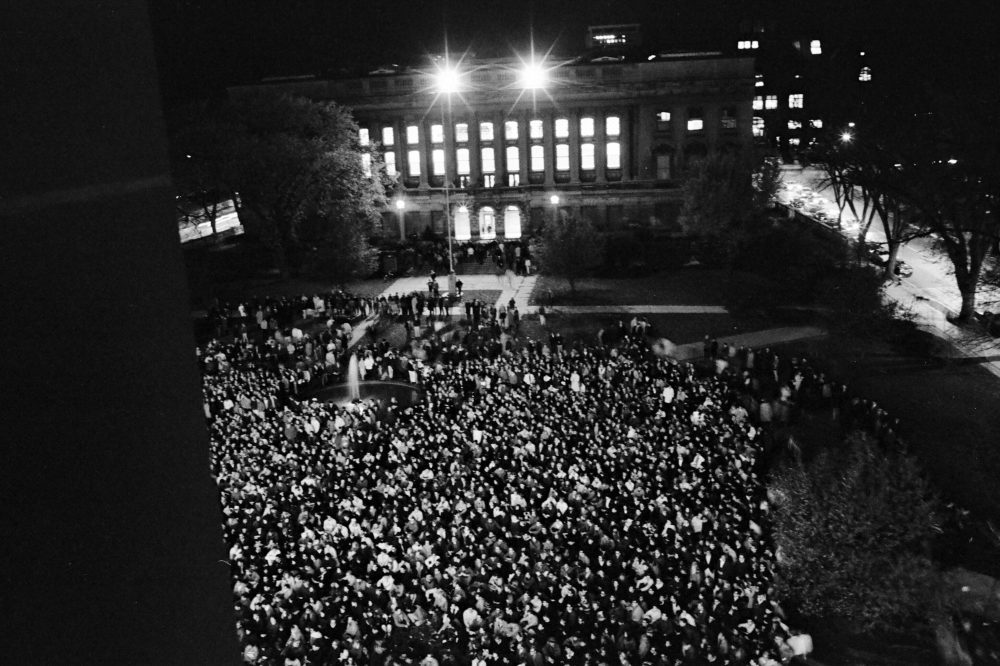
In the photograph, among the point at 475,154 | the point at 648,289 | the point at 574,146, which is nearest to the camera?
the point at 648,289

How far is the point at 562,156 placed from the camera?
202ft

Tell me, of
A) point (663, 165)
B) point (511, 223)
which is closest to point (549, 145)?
point (511, 223)

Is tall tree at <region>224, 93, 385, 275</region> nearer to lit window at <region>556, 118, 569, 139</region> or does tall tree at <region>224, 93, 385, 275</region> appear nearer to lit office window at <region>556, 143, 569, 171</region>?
lit office window at <region>556, 143, 569, 171</region>

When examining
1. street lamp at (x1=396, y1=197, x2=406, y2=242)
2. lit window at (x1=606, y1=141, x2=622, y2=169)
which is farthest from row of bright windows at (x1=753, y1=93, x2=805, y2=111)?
street lamp at (x1=396, y1=197, x2=406, y2=242)

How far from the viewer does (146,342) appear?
2607 mm

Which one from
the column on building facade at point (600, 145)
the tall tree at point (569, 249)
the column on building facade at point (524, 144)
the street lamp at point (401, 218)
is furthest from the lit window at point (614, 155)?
the tall tree at point (569, 249)

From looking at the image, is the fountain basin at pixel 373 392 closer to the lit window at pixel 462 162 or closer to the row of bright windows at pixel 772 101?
the lit window at pixel 462 162

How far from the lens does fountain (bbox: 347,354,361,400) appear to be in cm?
2636

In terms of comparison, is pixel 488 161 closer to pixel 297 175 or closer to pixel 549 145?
pixel 549 145

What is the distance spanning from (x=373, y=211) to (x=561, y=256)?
1556cm

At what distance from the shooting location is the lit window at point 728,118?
2372 inches

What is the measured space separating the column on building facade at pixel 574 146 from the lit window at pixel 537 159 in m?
2.10

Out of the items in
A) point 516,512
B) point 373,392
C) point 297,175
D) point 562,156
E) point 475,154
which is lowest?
point 373,392

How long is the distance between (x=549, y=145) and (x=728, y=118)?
1333 centimetres
